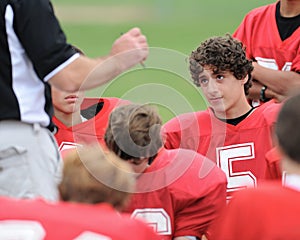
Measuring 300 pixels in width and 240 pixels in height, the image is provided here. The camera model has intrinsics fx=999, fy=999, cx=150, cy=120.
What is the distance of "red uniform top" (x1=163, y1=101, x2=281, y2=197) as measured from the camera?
5371 millimetres

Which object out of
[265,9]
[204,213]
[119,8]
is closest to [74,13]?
[119,8]

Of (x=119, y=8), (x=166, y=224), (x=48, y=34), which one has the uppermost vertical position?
(x=48, y=34)

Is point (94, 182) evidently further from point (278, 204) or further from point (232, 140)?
point (232, 140)

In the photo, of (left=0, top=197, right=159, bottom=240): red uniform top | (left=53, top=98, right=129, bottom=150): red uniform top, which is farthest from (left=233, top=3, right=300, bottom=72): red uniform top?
(left=0, top=197, right=159, bottom=240): red uniform top

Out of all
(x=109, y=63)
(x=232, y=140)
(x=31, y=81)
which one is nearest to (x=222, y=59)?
(x=232, y=140)

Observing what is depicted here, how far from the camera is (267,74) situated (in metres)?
6.07

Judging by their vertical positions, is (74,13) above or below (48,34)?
below

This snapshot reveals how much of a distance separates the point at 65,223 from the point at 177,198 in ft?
4.74

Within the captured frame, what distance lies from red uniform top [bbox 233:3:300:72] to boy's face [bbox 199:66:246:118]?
65 centimetres

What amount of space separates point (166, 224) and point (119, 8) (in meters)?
21.9

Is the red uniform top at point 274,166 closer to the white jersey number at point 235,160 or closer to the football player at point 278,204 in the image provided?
the white jersey number at point 235,160

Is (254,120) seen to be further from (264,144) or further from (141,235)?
(141,235)

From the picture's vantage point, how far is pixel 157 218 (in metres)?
4.78

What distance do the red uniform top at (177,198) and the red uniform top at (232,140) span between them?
0.51m
